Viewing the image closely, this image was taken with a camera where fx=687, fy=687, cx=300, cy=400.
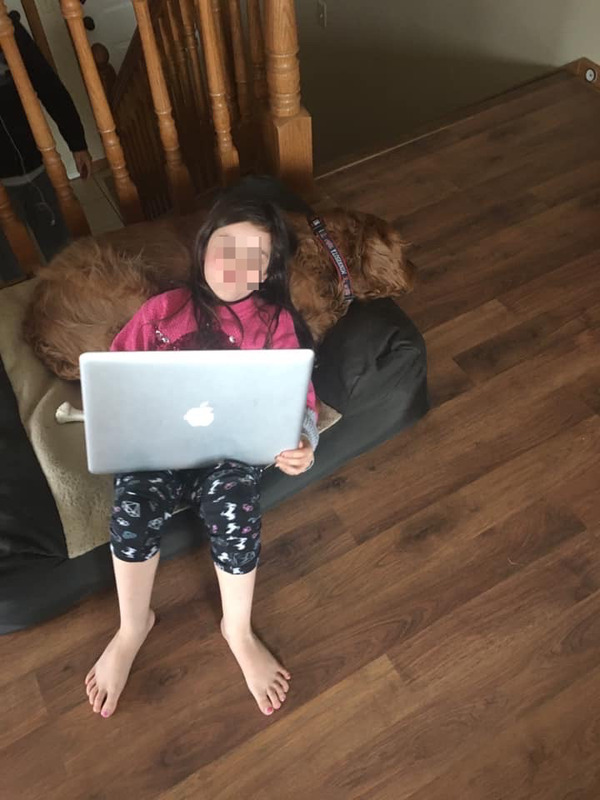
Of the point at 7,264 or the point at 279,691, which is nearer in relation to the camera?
the point at 279,691

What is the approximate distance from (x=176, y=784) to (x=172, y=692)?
0.52ft

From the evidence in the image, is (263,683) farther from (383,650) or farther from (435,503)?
(435,503)

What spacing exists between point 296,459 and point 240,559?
21cm

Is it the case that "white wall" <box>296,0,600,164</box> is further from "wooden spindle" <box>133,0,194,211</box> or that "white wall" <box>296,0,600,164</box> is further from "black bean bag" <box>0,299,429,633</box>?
"black bean bag" <box>0,299,429,633</box>

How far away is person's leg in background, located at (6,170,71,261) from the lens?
218 centimetres

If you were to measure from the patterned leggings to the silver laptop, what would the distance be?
35 millimetres

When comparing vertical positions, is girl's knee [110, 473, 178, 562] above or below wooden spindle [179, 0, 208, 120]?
below

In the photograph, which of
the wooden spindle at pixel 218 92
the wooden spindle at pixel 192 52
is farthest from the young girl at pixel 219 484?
the wooden spindle at pixel 192 52

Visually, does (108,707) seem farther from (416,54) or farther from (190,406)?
(416,54)

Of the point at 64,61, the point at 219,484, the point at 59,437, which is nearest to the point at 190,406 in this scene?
the point at 219,484

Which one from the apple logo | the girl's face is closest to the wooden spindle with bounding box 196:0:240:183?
the girl's face

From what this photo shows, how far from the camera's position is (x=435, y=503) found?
5.14ft

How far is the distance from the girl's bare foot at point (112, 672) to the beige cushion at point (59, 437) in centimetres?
20

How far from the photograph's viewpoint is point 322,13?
355 centimetres
